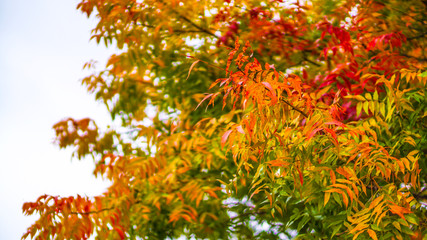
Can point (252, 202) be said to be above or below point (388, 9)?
below

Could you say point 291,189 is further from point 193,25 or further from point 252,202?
point 193,25

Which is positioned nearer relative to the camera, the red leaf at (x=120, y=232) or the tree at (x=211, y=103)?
the tree at (x=211, y=103)

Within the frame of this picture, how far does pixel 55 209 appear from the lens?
91.3 inches

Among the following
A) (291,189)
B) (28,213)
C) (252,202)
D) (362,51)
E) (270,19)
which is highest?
(270,19)

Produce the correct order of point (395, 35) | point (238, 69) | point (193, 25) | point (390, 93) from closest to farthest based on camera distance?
point (238, 69) → point (390, 93) → point (395, 35) → point (193, 25)

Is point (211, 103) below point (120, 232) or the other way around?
the other way around

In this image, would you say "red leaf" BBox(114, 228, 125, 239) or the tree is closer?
the tree

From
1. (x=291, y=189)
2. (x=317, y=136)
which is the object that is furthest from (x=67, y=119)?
(x=317, y=136)

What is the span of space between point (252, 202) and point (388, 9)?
1819 mm

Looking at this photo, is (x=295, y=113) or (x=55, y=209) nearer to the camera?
(x=295, y=113)

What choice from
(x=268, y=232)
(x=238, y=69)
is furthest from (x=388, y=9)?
(x=238, y=69)

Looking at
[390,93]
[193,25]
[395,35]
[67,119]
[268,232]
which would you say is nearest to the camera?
[390,93]

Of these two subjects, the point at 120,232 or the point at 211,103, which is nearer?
the point at 120,232

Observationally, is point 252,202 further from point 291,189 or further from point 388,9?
point 388,9
